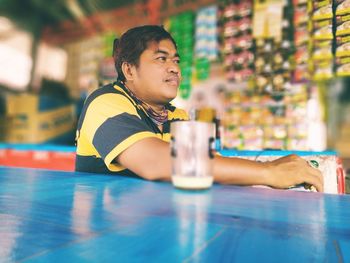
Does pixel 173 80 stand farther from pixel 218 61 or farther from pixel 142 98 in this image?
pixel 218 61

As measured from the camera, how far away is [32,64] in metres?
7.75

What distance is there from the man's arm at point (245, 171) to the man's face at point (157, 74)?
22.0 inches

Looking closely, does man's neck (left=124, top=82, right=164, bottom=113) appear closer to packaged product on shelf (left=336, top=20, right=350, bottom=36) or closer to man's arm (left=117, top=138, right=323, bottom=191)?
man's arm (left=117, top=138, right=323, bottom=191)

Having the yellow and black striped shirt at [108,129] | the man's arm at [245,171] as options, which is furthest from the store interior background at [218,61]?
the man's arm at [245,171]

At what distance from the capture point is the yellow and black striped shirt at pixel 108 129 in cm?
107

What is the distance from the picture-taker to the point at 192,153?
2.60ft

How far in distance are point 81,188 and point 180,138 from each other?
259 millimetres

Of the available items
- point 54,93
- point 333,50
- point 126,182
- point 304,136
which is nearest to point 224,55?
point 304,136

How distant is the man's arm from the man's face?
1.83ft

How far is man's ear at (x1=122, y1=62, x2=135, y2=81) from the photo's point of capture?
1.57 metres

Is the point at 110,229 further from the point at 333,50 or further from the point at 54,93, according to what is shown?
the point at 54,93

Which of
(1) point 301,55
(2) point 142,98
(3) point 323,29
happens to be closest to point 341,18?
(3) point 323,29

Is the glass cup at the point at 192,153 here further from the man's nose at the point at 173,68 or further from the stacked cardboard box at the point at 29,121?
the stacked cardboard box at the point at 29,121

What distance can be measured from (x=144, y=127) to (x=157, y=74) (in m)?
0.48
